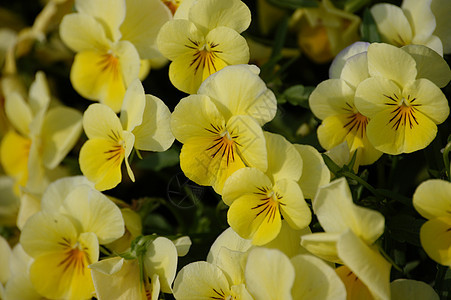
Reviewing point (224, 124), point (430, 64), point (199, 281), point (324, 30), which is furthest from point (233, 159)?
point (324, 30)

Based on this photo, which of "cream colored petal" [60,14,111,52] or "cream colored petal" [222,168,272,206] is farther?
"cream colored petal" [60,14,111,52]

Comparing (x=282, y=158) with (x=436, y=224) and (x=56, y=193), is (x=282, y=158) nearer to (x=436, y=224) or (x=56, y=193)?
(x=436, y=224)

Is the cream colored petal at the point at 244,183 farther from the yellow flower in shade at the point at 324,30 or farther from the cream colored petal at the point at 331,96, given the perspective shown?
the yellow flower in shade at the point at 324,30

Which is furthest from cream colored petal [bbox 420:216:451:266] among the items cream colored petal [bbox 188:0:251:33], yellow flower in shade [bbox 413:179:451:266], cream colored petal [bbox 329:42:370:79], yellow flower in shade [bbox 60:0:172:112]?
yellow flower in shade [bbox 60:0:172:112]

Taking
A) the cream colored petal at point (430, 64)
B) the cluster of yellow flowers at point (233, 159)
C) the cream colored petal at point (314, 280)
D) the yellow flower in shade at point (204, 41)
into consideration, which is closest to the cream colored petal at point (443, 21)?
the cluster of yellow flowers at point (233, 159)

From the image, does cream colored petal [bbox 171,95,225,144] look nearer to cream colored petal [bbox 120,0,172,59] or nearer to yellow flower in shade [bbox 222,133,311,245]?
yellow flower in shade [bbox 222,133,311,245]

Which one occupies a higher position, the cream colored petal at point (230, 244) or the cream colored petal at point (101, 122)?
the cream colored petal at point (101, 122)
